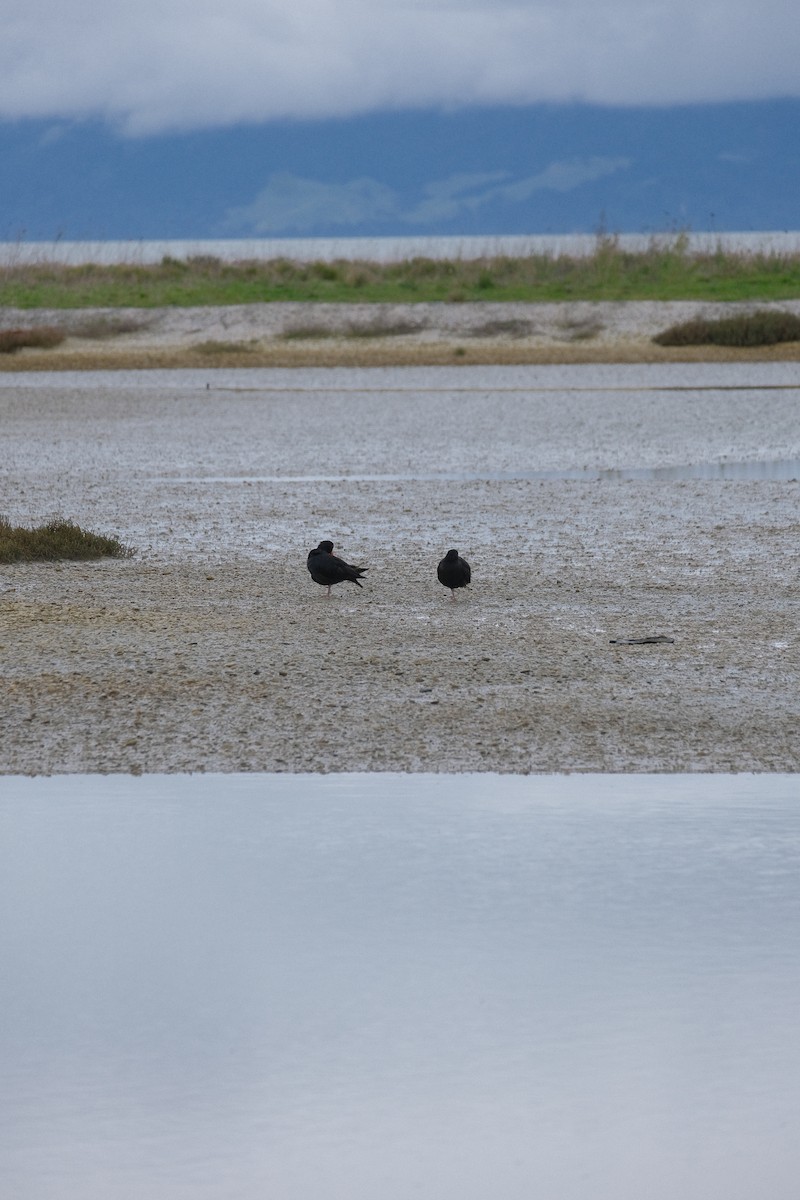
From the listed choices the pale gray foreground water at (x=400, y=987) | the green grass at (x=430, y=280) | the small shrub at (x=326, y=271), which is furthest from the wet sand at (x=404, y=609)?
the small shrub at (x=326, y=271)

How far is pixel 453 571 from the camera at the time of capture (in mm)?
10461

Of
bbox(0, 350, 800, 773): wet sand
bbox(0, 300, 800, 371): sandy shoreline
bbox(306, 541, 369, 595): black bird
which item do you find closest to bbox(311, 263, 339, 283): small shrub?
bbox(0, 300, 800, 371): sandy shoreline

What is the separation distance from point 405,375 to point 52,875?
92.1 feet

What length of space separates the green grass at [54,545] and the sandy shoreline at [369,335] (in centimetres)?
2327

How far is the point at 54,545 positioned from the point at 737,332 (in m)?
27.0

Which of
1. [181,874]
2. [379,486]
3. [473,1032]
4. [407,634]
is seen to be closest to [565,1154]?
[473,1032]

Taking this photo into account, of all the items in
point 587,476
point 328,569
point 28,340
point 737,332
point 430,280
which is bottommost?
point 587,476

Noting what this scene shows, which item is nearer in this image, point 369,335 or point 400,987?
point 400,987

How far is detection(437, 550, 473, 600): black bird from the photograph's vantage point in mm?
10430

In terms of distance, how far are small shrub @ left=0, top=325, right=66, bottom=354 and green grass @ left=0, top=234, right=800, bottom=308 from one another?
169 inches

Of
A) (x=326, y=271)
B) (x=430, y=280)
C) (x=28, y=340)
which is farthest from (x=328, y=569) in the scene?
(x=326, y=271)

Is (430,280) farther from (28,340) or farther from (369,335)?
(28,340)

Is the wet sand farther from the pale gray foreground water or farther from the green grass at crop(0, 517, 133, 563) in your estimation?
the pale gray foreground water

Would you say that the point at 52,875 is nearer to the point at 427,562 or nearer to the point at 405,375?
the point at 427,562
